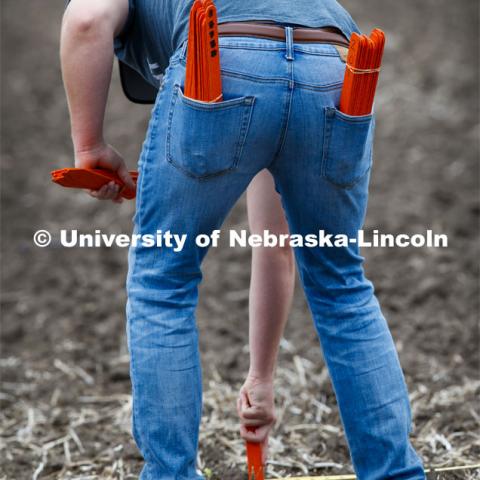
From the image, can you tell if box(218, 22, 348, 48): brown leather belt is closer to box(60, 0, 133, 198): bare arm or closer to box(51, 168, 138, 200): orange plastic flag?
box(60, 0, 133, 198): bare arm

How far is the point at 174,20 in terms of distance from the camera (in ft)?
5.49

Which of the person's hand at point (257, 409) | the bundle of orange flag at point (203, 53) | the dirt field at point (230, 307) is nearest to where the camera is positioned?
the bundle of orange flag at point (203, 53)

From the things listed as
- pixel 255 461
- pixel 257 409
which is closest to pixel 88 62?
pixel 257 409

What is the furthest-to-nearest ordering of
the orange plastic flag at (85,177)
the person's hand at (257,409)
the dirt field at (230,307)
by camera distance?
the dirt field at (230,307) < the person's hand at (257,409) < the orange plastic flag at (85,177)

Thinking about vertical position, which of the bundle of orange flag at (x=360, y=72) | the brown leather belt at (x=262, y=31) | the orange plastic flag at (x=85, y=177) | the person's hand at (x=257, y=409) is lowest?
the person's hand at (x=257, y=409)

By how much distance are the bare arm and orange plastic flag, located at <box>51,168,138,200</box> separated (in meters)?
0.02

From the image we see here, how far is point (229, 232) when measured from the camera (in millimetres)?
4254

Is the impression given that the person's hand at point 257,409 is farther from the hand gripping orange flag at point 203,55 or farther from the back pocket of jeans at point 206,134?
the hand gripping orange flag at point 203,55

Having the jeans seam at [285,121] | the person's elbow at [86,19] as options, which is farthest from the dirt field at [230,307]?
the person's elbow at [86,19]

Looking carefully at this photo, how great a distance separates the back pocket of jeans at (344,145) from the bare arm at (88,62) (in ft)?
1.38

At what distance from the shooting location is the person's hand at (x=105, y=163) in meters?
1.78

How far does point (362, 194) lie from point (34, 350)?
184cm

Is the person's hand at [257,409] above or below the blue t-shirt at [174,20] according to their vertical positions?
below

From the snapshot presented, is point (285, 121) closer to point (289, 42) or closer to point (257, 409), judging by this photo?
point (289, 42)
